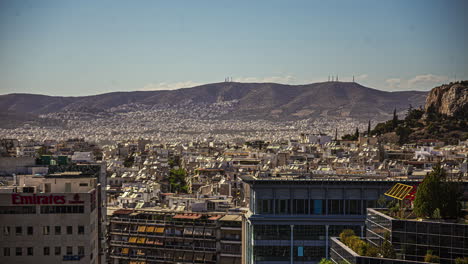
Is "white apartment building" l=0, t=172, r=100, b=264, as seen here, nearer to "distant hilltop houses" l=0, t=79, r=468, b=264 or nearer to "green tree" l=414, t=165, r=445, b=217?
"distant hilltop houses" l=0, t=79, r=468, b=264

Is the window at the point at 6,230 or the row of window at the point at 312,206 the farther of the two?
the row of window at the point at 312,206

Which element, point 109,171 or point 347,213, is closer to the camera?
point 347,213

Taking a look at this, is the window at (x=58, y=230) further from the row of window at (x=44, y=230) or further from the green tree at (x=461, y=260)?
the green tree at (x=461, y=260)

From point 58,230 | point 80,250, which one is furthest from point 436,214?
point 58,230

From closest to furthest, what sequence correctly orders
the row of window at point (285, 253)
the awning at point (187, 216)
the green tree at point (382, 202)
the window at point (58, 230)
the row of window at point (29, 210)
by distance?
the row of window at point (29, 210), the window at point (58, 230), the green tree at point (382, 202), the row of window at point (285, 253), the awning at point (187, 216)

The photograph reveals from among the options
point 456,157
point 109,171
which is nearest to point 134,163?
point 109,171

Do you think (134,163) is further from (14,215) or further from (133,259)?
(14,215)

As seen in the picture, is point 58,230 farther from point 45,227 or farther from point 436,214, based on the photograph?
point 436,214

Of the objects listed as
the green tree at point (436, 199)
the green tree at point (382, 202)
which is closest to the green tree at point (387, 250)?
the green tree at point (436, 199)
